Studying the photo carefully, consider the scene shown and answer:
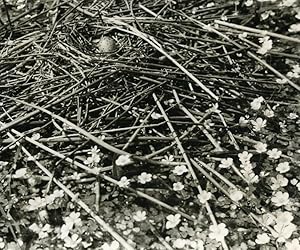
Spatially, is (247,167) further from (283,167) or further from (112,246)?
(112,246)

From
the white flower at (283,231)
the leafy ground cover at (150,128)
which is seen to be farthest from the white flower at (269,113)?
the white flower at (283,231)

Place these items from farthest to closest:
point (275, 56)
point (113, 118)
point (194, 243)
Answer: point (275, 56)
point (113, 118)
point (194, 243)

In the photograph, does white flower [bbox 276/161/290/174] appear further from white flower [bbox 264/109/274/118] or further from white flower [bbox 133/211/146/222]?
white flower [bbox 133/211/146/222]

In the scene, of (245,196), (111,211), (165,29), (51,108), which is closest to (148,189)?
(111,211)

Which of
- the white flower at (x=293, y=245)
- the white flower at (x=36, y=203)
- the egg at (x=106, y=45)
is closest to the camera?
the white flower at (x=293, y=245)

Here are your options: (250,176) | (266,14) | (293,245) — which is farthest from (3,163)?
(266,14)

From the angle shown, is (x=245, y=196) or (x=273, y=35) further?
(x=273, y=35)

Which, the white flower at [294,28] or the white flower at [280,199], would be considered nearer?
the white flower at [280,199]

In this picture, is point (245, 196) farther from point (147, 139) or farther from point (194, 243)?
point (147, 139)

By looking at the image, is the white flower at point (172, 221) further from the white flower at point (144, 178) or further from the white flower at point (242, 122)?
the white flower at point (242, 122)
